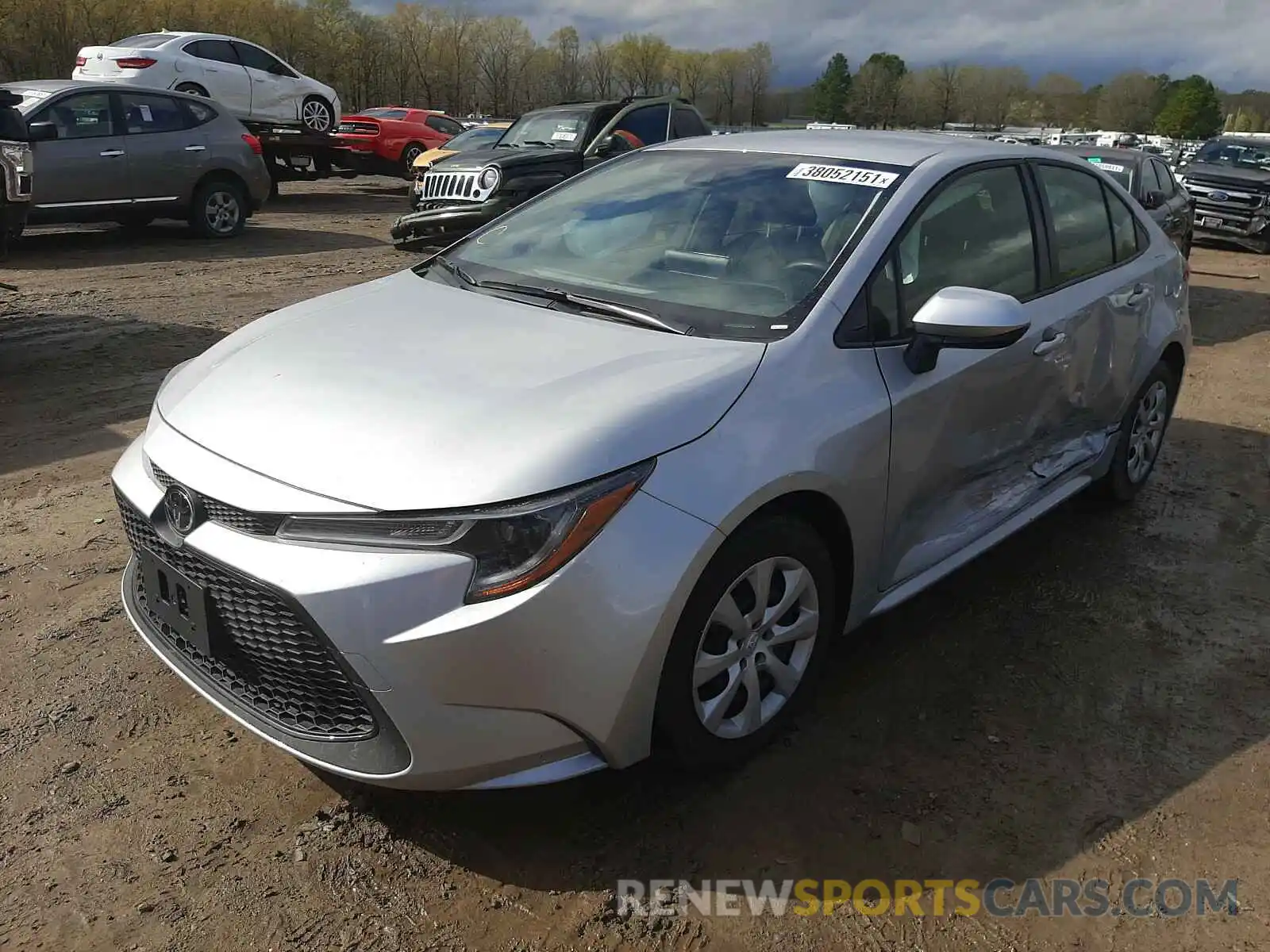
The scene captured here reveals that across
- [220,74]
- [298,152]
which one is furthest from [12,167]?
[220,74]

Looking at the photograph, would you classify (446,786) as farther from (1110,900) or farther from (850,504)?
(1110,900)

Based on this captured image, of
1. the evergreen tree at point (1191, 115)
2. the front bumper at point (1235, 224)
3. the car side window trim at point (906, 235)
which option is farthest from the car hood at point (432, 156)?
the evergreen tree at point (1191, 115)

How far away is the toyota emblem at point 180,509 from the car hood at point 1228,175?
1739 centimetres

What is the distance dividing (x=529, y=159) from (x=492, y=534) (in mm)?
8508

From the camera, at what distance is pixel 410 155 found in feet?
64.9

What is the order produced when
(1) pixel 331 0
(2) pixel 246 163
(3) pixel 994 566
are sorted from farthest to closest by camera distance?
1. (1) pixel 331 0
2. (2) pixel 246 163
3. (3) pixel 994 566

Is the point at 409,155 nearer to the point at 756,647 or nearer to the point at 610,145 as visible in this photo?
the point at 610,145

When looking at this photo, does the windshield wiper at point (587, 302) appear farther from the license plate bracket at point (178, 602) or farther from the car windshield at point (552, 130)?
the car windshield at point (552, 130)

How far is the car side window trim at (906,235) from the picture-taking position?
2.88 m

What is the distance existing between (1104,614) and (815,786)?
1.68 m

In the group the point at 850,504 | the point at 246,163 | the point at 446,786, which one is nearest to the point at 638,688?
the point at 446,786

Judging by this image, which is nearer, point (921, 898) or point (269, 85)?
point (921, 898)

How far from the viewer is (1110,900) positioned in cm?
242

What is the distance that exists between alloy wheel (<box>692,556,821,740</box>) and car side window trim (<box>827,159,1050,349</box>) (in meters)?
0.69
